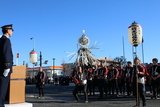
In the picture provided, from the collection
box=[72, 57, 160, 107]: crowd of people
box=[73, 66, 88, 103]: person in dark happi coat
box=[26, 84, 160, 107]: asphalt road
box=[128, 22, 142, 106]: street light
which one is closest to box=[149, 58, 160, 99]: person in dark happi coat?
box=[72, 57, 160, 107]: crowd of people

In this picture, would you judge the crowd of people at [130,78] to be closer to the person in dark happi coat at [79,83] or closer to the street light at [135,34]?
the person in dark happi coat at [79,83]

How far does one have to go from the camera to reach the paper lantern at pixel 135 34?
9.13 meters

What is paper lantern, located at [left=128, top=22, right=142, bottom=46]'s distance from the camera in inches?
360

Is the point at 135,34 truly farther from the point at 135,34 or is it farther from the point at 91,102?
the point at 91,102

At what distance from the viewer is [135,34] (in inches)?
358

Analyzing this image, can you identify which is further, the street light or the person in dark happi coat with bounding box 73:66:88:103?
the person in dark happi coat with bounding box 73:66:88:103

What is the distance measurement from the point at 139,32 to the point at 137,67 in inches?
70.5

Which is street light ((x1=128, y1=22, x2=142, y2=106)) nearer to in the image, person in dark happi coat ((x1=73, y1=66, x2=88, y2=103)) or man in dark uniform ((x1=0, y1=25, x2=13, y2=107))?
person in dark happi coat ((x1=73, y1=66, x2=88, y2=103))

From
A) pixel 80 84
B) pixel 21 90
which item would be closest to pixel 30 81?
pixel 80 84

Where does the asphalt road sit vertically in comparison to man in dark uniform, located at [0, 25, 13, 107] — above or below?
below

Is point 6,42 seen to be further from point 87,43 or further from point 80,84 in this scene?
point 87,43

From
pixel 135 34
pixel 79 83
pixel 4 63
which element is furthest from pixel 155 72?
pixel 4 63

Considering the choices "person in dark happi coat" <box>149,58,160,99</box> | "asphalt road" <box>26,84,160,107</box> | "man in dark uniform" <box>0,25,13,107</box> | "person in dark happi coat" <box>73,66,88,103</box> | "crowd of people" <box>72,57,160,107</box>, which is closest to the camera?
"man in dark uniform" <box>0,25,13,107</box>

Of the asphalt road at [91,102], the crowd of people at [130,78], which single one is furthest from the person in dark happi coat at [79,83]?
the asphalt road at [91,102]
